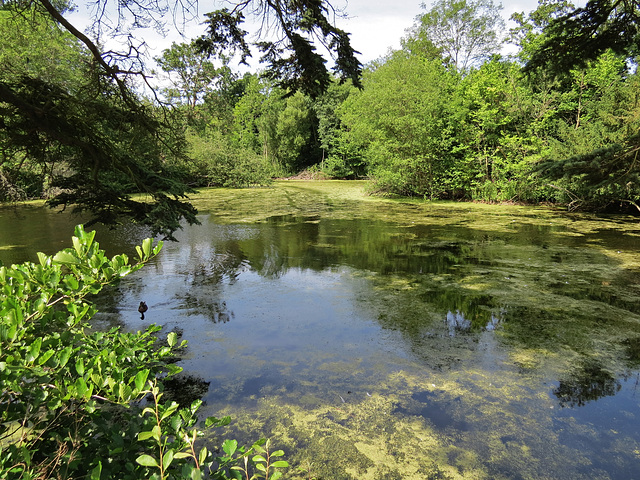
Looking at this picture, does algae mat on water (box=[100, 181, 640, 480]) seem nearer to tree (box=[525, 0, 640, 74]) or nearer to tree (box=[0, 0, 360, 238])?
tree (box=[0, 0, 360, 238])

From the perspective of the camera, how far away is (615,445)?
1994 millimetres

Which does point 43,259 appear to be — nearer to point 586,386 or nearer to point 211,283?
point 586,386

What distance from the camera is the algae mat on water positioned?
1.97 metres

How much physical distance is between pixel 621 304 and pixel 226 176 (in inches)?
744

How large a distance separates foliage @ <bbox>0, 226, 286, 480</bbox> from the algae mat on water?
1037 mm

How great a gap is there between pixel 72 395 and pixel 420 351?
2576mm

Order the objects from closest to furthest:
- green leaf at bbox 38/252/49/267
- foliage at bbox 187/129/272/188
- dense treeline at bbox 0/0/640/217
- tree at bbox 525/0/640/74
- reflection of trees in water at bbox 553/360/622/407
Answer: green leaf at bbox 38/252/49/267, reflection of trees in water at bbox 553/360/622/407, tree at bbox 525/0/640/74, dense treeline at bbox 0/0/640/217, foliage at bbox 187/129/272/188

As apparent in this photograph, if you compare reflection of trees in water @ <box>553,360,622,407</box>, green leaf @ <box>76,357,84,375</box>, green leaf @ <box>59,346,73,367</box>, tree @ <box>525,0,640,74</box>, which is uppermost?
tree @ <box>525,0,640,74</box>

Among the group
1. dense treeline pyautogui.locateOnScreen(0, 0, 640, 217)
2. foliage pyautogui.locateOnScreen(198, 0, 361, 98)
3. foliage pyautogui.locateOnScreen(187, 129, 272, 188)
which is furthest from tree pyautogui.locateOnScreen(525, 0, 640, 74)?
foliage pyautogui.locateOnScreen(187, 129, 272, 188)

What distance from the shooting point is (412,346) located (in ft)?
10.2

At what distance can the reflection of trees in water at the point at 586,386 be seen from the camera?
7.84 ft

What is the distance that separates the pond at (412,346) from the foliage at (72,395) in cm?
103

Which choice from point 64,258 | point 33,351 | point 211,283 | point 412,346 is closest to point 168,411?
point 33,351

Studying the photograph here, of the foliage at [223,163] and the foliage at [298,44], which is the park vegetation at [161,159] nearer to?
the foliage at [298,44]
